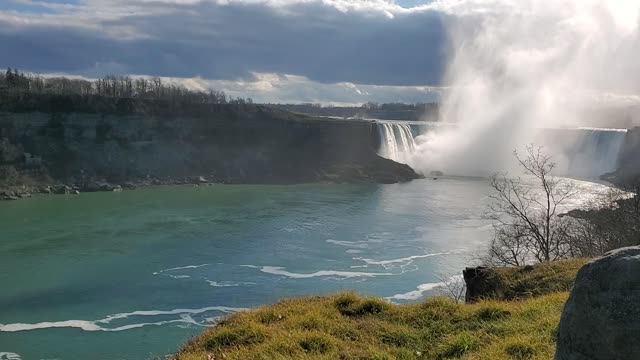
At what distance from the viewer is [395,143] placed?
75625mm

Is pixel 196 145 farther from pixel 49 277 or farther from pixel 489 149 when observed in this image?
pixel 49 277

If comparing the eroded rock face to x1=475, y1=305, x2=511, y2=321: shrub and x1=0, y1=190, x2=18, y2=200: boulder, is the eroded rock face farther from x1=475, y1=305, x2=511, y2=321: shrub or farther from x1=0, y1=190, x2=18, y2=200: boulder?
x1=0, y1=190, x2=18, y2=200: boulder

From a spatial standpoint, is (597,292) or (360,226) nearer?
(597,292)

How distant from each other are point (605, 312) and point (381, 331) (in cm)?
327

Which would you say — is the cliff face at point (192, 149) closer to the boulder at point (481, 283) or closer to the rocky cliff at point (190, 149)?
the rocky cliff at point (190, 149)

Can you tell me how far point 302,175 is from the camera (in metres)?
63.1

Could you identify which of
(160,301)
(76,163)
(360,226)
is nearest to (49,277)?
(160,301)

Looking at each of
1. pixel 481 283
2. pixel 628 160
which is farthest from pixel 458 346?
pixel 628 160

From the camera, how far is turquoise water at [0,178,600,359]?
16.6 metres

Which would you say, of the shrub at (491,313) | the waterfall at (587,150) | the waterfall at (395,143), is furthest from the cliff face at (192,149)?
the shrub at (491,313)

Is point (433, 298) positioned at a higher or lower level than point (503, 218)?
higher

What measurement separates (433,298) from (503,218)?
29938mm

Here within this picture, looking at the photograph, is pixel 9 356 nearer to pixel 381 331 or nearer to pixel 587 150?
pixel 381 331

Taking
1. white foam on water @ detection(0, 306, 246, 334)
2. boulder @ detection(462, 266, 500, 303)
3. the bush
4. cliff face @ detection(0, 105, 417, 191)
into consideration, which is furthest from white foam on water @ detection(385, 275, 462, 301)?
cliff face @ detection(0, 105, 417, 191)
